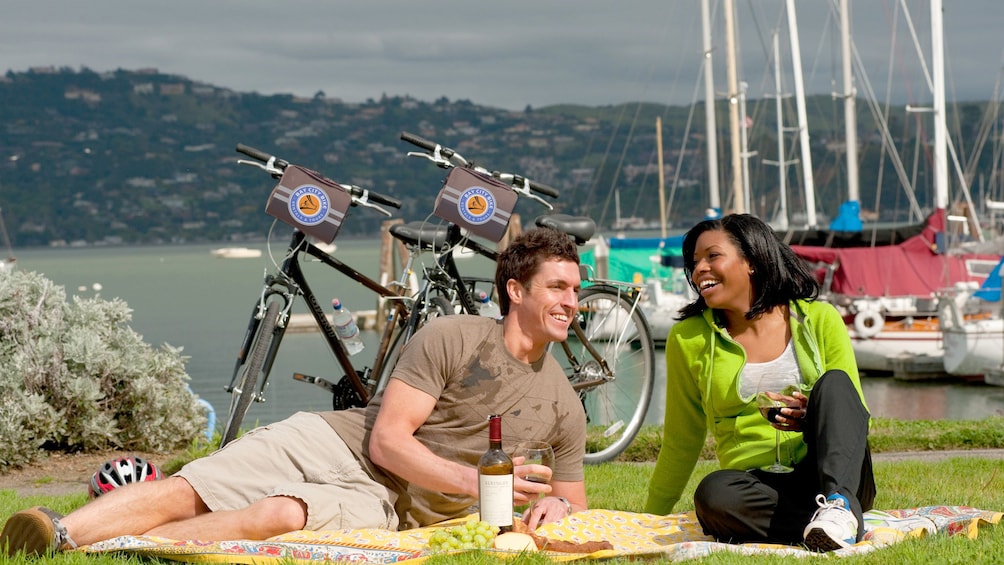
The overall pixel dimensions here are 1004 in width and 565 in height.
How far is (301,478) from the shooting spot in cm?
461

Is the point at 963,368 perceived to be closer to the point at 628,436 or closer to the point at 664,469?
the point at 628,436

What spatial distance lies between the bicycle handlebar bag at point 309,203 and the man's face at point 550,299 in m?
2.14

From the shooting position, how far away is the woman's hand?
4.32 metres

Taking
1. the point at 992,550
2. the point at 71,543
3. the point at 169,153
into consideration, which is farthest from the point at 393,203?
the point at 169,153

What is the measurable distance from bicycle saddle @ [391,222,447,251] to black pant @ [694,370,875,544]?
278cm

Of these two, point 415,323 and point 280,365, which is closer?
point 415,323

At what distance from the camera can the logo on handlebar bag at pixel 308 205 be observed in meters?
6.46

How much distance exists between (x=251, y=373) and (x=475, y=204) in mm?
1504

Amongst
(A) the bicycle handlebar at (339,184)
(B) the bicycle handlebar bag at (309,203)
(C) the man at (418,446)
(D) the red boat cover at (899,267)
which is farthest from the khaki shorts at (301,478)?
(D) the red boat cover at (899,267)

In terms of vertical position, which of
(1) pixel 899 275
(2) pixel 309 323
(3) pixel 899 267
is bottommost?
(2) pixel 309 323

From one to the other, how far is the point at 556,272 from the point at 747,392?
864mm

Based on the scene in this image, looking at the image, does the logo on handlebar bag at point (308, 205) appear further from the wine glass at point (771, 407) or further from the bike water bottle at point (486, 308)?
the wine glass at point (771, 407)

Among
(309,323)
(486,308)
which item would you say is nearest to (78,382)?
(486,308)

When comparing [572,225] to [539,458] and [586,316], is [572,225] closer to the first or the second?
[586,316]
